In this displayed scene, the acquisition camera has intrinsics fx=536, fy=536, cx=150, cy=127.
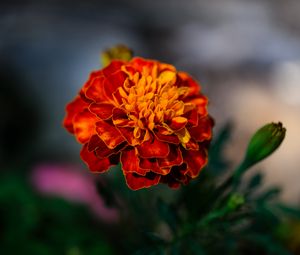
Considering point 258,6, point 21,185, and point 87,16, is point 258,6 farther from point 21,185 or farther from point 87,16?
point 21,185

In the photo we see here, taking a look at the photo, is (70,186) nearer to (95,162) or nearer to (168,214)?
(168,214)

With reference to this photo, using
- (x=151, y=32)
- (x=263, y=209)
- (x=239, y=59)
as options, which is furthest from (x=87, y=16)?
(x=263, y=209)

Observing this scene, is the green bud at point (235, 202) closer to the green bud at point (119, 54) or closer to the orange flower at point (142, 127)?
the orange flower at point (142, 127)

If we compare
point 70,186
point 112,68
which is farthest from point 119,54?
point 70,186

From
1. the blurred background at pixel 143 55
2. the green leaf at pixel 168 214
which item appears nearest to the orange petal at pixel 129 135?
the green leaf at pixel 168 214

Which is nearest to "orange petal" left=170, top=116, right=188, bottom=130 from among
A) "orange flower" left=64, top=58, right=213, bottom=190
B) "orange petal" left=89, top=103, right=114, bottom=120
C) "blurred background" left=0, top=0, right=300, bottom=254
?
"orange flower" left=64, top=58, right=213, bottom=190
